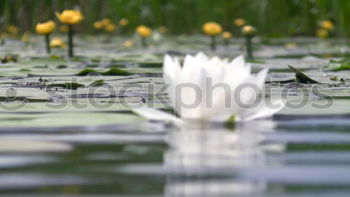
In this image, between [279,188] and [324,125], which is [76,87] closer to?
[324,125]

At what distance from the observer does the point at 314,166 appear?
1.20 m

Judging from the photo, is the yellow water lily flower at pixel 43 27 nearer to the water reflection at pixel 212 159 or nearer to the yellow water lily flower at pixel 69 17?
the yellow water lily flower at pixel 69 17

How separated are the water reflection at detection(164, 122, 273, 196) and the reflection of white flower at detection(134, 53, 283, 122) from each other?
56 millimetres

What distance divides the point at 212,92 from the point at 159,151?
414 mm

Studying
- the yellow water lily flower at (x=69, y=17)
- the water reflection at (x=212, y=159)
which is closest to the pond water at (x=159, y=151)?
the water reflection at (x=212, y=159)

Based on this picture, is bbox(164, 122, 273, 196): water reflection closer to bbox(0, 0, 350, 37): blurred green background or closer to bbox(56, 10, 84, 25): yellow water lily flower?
bbox(56, 10, 84, 25): yellow water lily flower

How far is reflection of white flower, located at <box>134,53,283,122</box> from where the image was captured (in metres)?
1.74

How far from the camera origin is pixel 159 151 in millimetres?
1359

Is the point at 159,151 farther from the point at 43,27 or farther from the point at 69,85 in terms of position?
the point at 43,27

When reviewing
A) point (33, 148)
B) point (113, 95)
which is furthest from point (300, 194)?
point (113, 95)

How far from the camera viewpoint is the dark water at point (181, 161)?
103 centimetres

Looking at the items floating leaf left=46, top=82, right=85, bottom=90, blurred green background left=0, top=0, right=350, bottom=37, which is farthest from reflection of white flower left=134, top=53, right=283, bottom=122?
blurred green background left=0, top=0, right=350, bottom=37

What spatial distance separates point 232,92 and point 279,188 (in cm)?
74

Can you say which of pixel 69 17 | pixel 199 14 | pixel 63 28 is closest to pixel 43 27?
pixel 69 17
